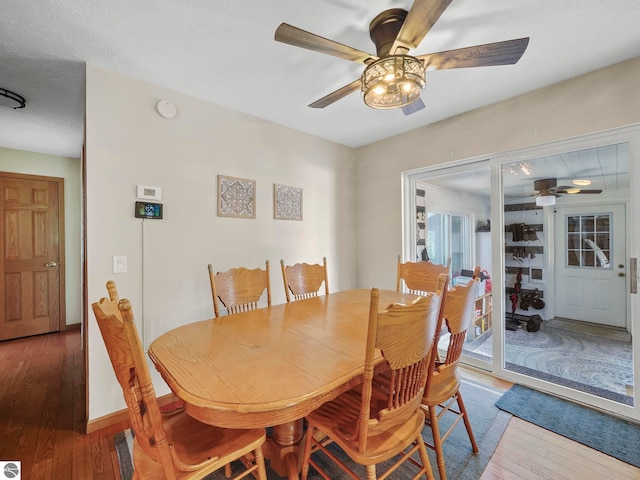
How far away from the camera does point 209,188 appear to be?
255cm

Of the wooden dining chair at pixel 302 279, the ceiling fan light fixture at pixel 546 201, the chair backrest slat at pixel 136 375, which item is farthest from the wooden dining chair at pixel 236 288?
the ceiling fan light fixture at pixel 546 201

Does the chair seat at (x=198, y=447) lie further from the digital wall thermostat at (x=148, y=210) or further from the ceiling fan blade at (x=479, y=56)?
the ceiling fan blade at (x=479, y=56)

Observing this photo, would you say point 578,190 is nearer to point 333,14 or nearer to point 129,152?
point 333,14

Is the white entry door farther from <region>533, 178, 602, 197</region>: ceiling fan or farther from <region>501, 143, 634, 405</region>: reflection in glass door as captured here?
<region>533, 178, 602, 197</region>: ceiling fan

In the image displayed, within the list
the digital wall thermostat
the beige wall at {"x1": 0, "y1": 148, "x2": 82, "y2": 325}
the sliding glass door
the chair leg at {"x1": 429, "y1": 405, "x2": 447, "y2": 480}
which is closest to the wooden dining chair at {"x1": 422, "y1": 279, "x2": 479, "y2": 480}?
the chair leg at {"x1": 429, "y1": 405, "x2": 447, "y2": 480}

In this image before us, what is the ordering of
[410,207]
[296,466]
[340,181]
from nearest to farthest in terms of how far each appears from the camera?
[296,466], [410,207], [340,181]

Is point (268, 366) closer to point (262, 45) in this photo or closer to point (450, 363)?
point (450, 363)

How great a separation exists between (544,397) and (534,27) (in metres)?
2.62

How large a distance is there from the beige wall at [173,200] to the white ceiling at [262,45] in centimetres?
25

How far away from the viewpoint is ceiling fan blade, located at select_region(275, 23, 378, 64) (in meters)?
1.27

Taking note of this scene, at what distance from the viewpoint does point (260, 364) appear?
1125 millimetres

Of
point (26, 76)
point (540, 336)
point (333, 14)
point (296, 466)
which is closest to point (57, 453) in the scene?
point (296, 466)

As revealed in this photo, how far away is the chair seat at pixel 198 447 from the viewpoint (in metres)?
1.02

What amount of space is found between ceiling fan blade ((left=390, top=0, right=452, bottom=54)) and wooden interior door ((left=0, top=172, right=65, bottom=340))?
4775mm
